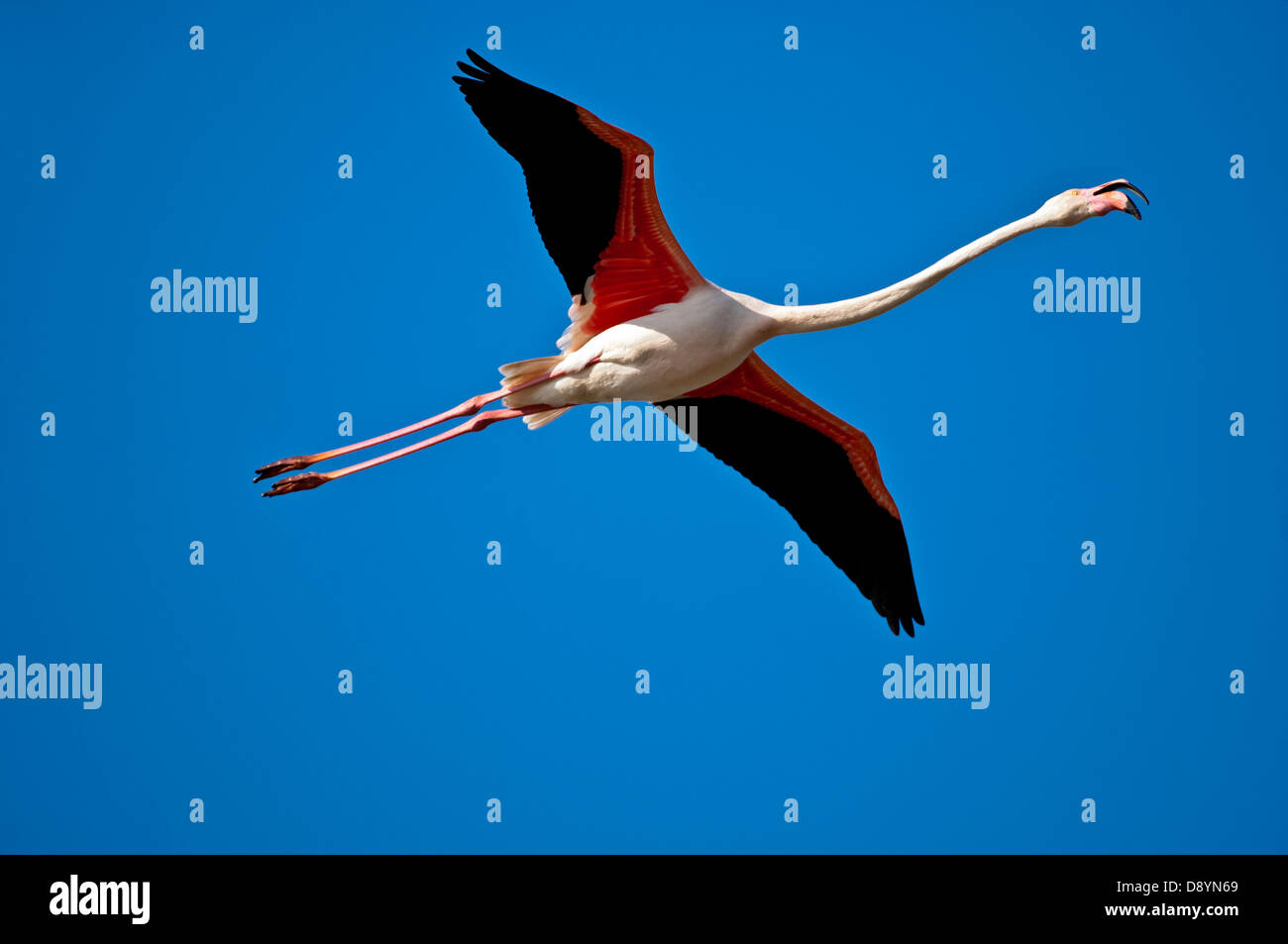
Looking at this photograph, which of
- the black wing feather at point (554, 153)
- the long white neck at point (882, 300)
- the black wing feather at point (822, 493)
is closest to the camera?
the black wing feather at point (554, 153)

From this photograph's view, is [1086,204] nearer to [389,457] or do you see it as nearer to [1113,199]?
[1113,199]

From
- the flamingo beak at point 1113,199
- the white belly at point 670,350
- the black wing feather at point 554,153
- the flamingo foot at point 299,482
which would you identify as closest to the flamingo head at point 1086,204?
the flamingo beak at point 1113,199

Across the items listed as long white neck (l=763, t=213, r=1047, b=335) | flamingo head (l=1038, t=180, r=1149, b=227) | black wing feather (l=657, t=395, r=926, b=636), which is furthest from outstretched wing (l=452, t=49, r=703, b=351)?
flamingo head (l=1038, t=180, r=1149, b=227)

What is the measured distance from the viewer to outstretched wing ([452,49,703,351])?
1214 centimetres

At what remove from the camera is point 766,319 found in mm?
12914

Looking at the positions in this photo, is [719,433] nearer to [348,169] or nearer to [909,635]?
[909,635]

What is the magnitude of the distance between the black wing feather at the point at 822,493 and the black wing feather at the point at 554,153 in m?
2.36

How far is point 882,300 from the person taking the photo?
12.7 m

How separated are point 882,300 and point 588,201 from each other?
8.00 feet

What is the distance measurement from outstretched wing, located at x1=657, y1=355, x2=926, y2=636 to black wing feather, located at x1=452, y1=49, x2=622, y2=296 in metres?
2.21

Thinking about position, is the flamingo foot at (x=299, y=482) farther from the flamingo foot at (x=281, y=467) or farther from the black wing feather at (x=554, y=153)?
the black wing feather at (x=554, y=153)

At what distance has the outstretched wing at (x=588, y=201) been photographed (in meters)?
12.1

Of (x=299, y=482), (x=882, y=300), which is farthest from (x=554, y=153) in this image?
(x=299, y=482)
